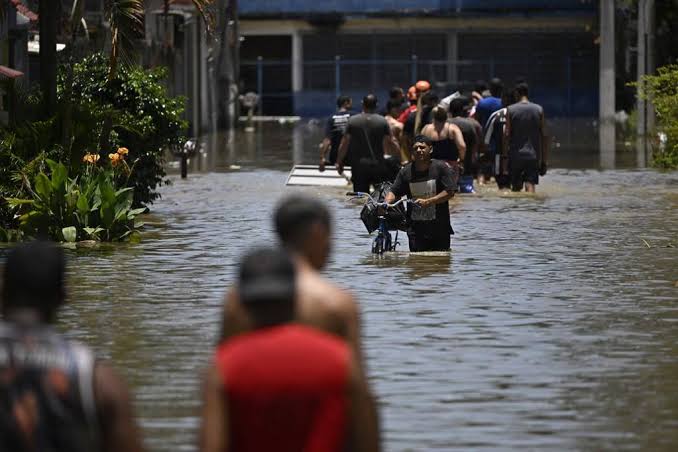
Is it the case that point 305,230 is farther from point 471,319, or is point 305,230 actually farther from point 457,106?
point 457,106

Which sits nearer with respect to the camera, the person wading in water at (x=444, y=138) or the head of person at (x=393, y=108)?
the person wading in water at (x=444, y=138)

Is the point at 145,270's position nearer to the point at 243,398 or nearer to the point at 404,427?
the point at 404,427

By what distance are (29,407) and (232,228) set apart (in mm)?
16706

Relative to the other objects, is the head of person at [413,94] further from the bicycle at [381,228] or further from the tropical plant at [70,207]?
the bicycle at [381,228]

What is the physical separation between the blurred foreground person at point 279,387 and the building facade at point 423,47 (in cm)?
6633

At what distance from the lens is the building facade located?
71625 mm

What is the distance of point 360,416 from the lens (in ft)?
16.0

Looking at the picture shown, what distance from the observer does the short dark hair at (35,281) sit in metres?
4.84

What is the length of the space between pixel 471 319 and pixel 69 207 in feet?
22.6

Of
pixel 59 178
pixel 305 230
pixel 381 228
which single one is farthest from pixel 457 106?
pixel 305 230

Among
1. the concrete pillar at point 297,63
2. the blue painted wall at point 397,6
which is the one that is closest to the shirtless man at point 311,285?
the blue painted wall at point 397,6

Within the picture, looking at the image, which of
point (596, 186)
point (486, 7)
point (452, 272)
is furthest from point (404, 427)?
point (486, 7)

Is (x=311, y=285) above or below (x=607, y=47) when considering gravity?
below

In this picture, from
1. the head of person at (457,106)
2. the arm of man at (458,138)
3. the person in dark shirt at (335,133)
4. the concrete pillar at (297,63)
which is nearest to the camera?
the arm of man at (458,138)
